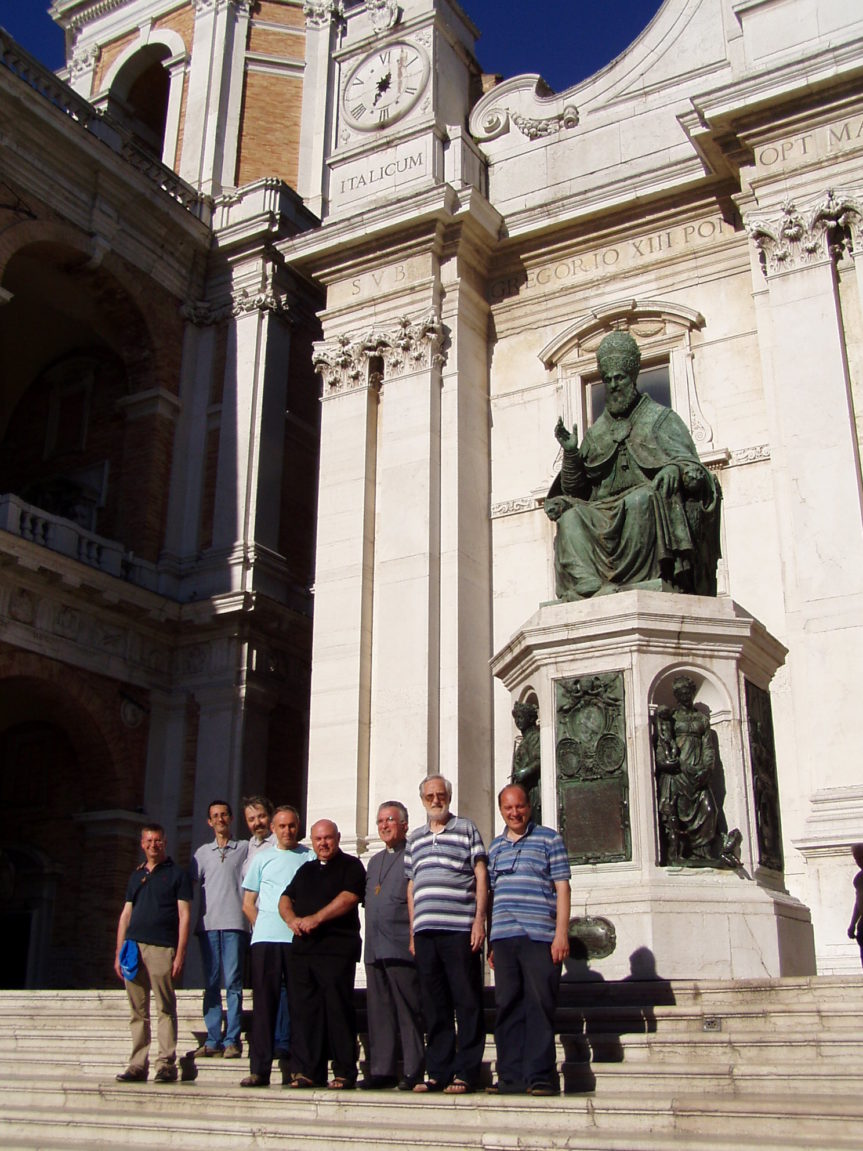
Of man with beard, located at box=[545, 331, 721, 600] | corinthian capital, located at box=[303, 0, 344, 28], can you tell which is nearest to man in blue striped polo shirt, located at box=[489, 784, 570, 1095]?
man with beard, located at box=[545, 331, 721, 600]

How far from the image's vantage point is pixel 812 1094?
5.62 metres

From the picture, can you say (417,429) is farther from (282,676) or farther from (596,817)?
(596,817)

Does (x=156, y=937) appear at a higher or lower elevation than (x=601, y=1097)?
higher

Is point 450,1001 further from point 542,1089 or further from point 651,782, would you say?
point 651,782

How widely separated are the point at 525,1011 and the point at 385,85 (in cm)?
1478

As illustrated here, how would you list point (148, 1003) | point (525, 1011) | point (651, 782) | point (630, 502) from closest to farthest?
point (525, 1011), point (148, 1003), point (651, 782), point (630, 502)

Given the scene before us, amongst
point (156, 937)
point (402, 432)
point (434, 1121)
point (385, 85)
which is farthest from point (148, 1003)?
point (385, 85)

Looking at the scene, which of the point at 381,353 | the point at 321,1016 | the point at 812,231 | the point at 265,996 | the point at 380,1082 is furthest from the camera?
the point at 381,353

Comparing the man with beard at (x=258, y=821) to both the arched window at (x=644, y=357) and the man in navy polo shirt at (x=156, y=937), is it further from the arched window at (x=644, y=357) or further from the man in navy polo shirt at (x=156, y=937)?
the arched window at (x=644, y=357)

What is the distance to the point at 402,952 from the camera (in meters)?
6.36

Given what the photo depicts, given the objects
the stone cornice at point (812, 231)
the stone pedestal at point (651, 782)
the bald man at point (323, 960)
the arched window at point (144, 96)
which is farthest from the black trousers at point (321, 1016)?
the arched window at point (144, 96)

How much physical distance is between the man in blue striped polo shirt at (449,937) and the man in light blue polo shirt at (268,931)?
828mm

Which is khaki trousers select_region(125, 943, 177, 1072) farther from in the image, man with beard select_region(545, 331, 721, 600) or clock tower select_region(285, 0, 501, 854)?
clock tower select_region(285, 0, 501, 854)

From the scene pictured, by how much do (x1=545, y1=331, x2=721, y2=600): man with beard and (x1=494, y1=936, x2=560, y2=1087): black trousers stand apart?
333 centimetres
